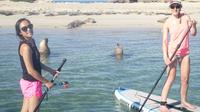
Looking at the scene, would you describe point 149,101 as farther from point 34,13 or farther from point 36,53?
point 34,13

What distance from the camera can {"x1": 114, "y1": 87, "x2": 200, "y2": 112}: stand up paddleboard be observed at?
34.5 ft

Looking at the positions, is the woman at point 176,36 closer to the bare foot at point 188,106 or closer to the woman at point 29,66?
the bare foot at point 188,106

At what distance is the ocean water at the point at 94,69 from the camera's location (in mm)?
12344

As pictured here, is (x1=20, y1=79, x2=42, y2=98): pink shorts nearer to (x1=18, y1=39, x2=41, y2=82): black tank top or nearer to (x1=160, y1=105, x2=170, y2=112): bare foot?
(x1=18, y1=39, x2=41, y2=82): black tank top

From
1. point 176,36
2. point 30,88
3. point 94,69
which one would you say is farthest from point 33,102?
point 94,69

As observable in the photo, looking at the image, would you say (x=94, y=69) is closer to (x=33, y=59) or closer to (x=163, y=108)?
(x=163, y=108)

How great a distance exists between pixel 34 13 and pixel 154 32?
52.2ft

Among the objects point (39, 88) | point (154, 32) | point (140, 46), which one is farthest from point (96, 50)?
point (39, 88)

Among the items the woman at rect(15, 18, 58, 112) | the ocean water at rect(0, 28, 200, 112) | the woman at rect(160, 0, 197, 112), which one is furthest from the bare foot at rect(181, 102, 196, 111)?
the woman at rect(15, 18, 58, 112)

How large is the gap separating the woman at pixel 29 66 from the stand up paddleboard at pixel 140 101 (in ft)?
9.95

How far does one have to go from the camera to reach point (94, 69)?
17266 mm

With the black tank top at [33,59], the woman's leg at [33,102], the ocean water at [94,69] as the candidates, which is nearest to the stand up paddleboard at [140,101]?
the ocean water at [94,69]

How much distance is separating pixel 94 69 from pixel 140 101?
6024 mm

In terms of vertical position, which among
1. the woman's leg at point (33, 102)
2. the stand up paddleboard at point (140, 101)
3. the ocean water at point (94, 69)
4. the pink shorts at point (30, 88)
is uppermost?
the pink shorts at point (30, 88)
